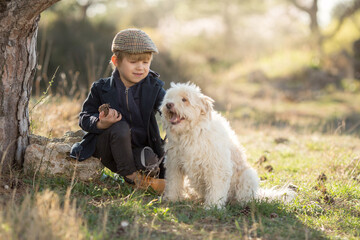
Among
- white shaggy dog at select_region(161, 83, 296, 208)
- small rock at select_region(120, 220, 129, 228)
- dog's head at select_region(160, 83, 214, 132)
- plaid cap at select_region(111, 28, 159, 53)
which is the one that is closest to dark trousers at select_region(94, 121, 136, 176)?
white shaggy dog at select_region(161, 83, 296, 208)

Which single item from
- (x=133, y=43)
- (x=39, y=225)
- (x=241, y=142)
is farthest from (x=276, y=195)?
A: (x=241, y=142)

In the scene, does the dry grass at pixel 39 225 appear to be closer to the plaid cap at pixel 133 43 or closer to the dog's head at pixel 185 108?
the dog's head at pixel 185 108

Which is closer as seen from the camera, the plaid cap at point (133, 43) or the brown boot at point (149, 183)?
the plaid cap at point (133, 43)

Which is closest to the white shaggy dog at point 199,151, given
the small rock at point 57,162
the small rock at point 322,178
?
the small rock at point 57,162

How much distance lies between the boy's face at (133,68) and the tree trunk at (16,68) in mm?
927

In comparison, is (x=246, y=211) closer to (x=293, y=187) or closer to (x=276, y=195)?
(x=276, y=195)

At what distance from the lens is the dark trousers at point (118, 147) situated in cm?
390

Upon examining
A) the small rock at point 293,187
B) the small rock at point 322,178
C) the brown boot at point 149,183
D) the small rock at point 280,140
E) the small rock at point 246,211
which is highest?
the brown boot at point 149,183

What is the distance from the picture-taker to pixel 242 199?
4031 mm

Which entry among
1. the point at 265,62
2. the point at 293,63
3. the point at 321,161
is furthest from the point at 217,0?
the point at 321,161

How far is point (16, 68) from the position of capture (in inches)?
152

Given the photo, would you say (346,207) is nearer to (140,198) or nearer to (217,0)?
(140,198)

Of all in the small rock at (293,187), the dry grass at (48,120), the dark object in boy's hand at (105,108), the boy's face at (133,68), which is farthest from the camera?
the dry grass at (48,120)

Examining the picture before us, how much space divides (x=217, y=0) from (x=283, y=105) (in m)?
23.5
